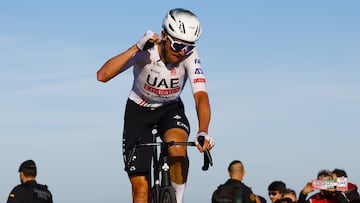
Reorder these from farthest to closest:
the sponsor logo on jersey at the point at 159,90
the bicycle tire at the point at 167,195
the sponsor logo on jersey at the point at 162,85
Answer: the sponsor logo on jersey at the point at 159,90 < the sponsor logo on jersey at the point at 162,85 < the bicycle tire at the point at 167,195

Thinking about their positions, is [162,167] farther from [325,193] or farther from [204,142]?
[325,193]

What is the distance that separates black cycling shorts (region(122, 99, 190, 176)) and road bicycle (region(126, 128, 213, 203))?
14cm

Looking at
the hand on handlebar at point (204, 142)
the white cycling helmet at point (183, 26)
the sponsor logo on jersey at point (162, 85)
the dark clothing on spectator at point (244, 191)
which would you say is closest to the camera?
the hand on handlebar at point (204, 142)

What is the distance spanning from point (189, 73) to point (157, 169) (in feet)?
4.62

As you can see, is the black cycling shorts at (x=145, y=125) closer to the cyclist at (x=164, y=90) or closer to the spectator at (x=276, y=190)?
the cyclist at (x=164, y=90)

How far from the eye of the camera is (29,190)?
15.4m

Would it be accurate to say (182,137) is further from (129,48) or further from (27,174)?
(27,174)

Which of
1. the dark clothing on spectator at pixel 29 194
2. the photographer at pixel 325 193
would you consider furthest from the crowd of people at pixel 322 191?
the dark clothing on spectator at pixel 29 194

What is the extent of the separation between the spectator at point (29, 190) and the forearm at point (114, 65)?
14.8ft

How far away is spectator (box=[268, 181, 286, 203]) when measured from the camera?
15.4m

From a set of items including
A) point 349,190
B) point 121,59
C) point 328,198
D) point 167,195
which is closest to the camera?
point 167,195

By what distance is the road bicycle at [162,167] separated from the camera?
11117 mm

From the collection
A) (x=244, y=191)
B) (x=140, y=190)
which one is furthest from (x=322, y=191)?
(x=140, y=190)

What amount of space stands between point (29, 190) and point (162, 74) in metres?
4.62
